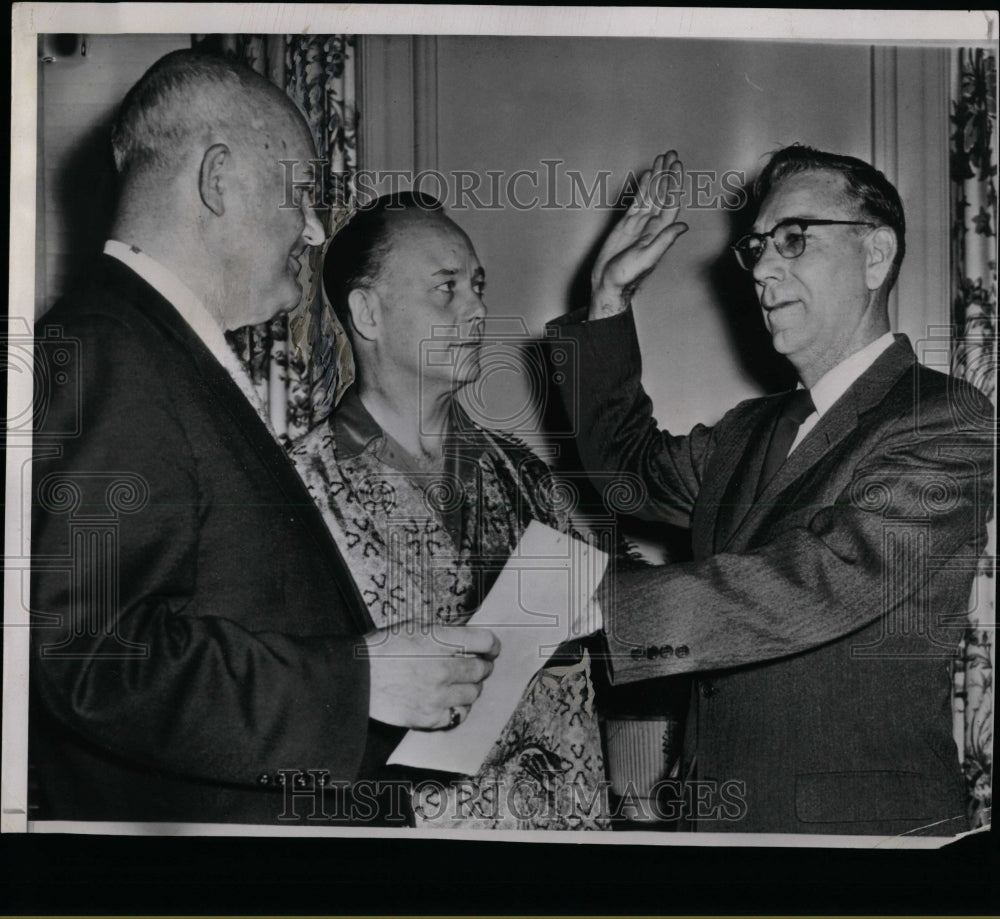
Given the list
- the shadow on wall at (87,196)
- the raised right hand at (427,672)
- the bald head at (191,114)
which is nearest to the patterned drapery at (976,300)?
the raised right hand at (427,672)

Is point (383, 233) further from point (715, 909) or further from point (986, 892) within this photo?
point (986, 892)

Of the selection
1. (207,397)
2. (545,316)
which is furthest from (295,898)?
(545,316)

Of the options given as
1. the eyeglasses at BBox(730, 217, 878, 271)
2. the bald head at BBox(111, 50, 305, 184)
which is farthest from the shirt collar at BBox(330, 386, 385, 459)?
the eyeglasses at BBox(730, 217, 878, 271)

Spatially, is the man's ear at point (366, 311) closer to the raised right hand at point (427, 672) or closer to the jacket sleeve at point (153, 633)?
the jacket sleeve at point (153, 633)

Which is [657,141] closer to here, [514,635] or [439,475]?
[439,475]

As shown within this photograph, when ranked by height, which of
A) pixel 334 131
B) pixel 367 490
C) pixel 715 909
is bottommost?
pixel 715 909

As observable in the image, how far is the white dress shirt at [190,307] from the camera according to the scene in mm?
2916

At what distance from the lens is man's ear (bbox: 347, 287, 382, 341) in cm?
293

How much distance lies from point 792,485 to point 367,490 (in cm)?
111

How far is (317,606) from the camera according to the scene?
9.41 feet

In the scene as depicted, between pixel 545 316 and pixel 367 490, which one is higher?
pixel 545 316

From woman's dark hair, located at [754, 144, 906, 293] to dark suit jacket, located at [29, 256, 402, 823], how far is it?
1.51 metres

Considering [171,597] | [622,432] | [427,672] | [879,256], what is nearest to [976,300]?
[879,256]

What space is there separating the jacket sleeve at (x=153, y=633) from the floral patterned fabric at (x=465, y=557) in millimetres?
212
